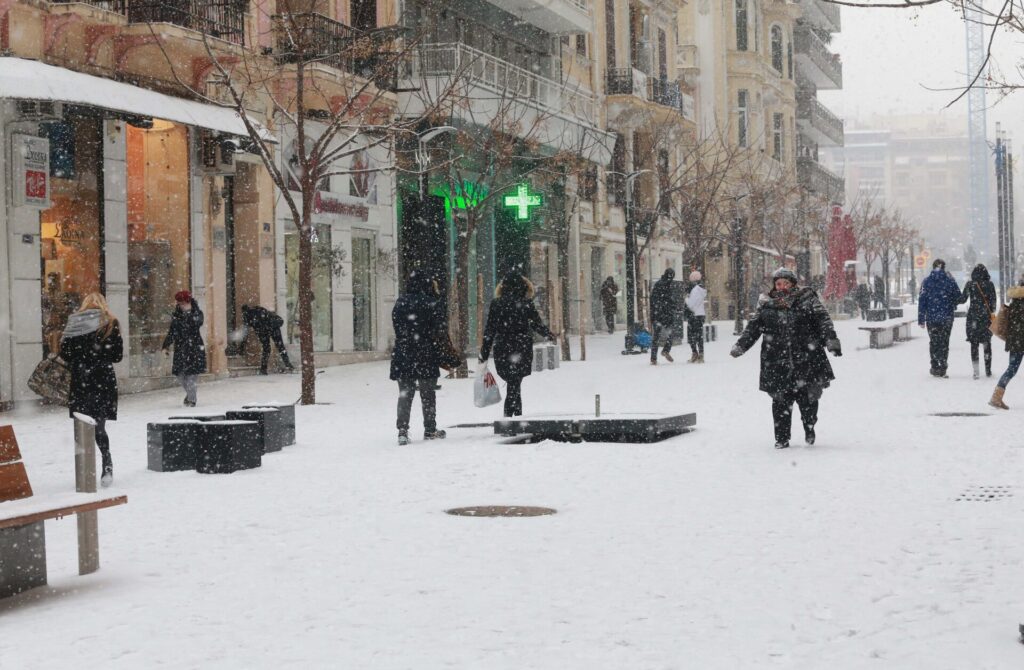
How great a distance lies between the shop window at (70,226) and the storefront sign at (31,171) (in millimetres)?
423

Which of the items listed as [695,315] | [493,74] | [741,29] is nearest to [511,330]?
[695,315]

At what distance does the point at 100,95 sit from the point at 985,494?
1326 cm

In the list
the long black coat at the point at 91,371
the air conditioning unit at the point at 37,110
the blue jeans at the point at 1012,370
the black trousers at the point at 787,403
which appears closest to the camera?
the long black coat at the point at 91,371

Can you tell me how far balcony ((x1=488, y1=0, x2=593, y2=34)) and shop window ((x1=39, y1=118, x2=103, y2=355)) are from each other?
1505cm

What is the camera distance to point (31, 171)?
19.5 meters

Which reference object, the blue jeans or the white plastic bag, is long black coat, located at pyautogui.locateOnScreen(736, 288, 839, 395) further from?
the blue jeans

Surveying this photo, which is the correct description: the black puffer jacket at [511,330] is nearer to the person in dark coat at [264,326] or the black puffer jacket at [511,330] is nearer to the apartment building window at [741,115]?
the person in dark coat at [264,326]

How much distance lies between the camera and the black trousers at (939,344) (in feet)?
68.4

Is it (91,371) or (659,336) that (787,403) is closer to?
(91,371)

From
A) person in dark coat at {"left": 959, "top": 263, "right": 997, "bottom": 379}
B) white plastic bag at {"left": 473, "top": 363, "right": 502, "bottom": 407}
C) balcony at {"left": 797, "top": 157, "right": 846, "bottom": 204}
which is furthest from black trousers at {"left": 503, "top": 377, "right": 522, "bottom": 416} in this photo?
balcony at {"left": 797, "top": 157, "right": 846, "bottom": 204}

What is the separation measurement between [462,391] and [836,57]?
62.7 metres

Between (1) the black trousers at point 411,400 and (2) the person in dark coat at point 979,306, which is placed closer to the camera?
(1) the black trousers at point 411,400

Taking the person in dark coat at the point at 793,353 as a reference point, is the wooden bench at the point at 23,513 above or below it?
below

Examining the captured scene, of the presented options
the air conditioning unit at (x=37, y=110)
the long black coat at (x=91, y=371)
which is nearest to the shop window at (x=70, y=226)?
the air conditioning unit at (x=37, y=110)
